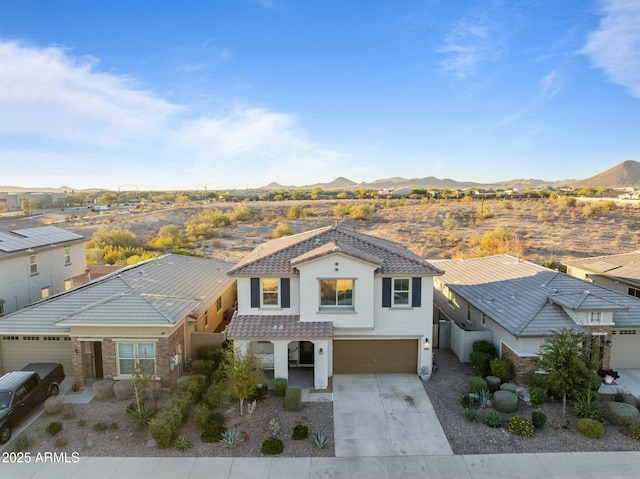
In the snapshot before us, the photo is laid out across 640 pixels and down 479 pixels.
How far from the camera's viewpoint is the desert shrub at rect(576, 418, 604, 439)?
13047 millimetres

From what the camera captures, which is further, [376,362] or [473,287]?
[473,287]

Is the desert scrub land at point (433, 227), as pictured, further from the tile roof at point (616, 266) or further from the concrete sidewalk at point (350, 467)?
the concrete sidewalk at point (350, 467)

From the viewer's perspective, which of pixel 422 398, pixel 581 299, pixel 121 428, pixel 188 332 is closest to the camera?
pixel 121 428

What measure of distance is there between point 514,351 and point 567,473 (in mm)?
5534

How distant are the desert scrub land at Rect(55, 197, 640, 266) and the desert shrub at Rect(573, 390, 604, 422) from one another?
1998cm

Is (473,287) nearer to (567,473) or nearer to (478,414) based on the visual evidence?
(478,414)

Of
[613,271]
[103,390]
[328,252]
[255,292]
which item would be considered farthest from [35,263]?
[613,271]

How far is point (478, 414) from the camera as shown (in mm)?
14438

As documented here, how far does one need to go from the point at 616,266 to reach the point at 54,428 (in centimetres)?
2832

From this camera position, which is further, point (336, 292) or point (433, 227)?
point (433, 227)

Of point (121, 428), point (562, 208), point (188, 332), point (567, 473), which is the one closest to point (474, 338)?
point (567, 473)

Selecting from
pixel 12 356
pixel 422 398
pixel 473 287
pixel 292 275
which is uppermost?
pixel 292 275

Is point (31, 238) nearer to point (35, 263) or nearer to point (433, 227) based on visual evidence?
point (35, 263)

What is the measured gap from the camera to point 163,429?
41.5 ft
